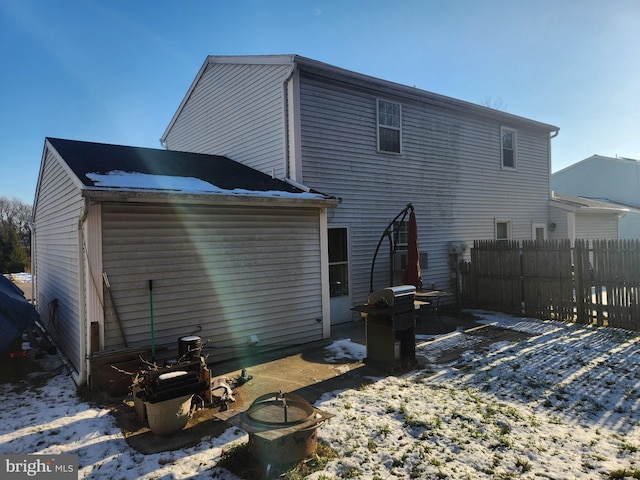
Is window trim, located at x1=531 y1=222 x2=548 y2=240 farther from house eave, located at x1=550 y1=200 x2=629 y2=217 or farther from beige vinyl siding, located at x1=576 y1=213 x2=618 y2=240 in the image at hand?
beige vinyl siding, located at x1=576 y1=213 x2=618 y2=240

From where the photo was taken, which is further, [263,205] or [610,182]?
[610,182]

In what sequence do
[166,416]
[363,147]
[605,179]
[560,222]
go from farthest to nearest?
[605,179] → [560,222] → [363,147] → [166,416]

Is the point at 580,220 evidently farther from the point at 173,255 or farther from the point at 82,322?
the point at 82,322

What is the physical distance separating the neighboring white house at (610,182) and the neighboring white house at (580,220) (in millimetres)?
10519

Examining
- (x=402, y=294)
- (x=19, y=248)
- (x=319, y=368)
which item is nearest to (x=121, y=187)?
(x=319, y=368)

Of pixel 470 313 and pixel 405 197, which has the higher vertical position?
pixel 405 197

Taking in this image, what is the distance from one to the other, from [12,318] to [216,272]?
11.3 ft

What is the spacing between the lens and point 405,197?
10750mm

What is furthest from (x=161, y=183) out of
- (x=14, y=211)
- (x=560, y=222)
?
(x=14, y=211)

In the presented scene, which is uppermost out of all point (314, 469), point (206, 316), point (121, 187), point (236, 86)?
point (236, 86)

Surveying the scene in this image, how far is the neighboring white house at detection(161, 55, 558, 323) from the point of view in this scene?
29.6 ft

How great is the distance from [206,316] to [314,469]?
3.67m

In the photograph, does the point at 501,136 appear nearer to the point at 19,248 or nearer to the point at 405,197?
the point at 405,197

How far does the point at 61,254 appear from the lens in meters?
7.71
